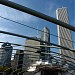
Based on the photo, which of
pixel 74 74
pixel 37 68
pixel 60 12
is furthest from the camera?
pixel 60 12

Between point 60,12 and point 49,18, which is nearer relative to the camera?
point 49,18

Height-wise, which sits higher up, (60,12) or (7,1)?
(60,12)

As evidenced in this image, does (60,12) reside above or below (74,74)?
above

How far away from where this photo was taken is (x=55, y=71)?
140 feet

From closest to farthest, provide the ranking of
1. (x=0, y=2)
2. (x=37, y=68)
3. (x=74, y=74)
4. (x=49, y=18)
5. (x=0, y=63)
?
1. (x=0, y=2)
2. (x=49, y=18)
3. (x=0, y=63)
4. (x=74, y=74)
5. (x=37, y=68)

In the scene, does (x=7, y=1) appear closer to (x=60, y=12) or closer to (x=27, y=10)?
(x=27, y=10)

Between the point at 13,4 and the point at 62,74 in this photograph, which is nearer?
the point at 13,4

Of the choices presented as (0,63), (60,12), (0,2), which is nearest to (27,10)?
(0,2)

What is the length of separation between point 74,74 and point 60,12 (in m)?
144

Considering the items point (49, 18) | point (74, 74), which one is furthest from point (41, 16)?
point (74, 74)

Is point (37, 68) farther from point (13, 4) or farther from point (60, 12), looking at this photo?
point (60, 12)

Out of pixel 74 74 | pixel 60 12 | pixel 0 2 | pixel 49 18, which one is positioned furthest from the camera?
pixel 60 12

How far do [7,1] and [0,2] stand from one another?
12 centimetres

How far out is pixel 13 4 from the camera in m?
3.08
